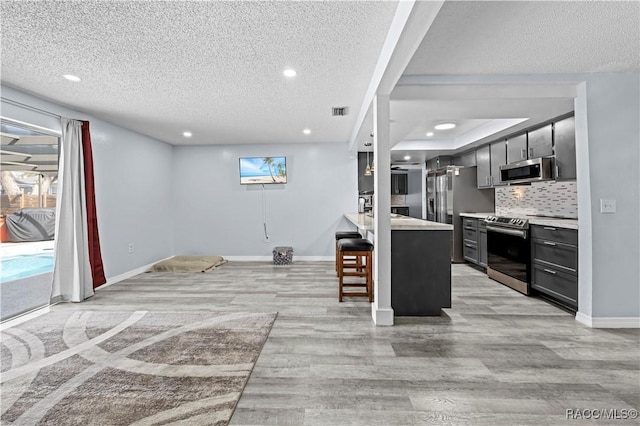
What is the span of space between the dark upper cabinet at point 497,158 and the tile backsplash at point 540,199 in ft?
1.20

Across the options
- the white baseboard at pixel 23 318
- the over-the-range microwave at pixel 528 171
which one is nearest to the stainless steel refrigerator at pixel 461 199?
the over-the-range microwave at pixel 528 171

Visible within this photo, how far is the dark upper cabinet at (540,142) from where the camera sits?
3.68 metres

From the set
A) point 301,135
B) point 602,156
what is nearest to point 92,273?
point 301,135

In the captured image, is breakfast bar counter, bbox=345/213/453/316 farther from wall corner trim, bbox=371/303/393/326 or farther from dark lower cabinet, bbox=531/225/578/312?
dark lower cabinet, bbox=531/225/578/312

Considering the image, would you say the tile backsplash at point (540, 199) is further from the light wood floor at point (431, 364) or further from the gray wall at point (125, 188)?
the gray wall at point (125, 188)

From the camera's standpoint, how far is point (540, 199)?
171 inches

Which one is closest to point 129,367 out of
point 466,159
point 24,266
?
point 24,266

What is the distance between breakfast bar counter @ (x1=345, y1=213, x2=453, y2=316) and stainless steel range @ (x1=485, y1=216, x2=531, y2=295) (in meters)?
1.38

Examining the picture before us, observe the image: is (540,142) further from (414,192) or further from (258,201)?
(414,192)

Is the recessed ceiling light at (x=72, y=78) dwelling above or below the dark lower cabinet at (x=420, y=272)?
above

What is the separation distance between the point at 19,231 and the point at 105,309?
6.79 feet

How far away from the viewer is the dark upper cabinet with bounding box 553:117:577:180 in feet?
10.9

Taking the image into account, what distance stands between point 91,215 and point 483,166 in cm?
595

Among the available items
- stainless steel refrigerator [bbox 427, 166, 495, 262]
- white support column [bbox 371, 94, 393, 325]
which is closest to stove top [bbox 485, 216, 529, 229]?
stainless steel refrigerator [bbox 427, 166, 495, 262]
